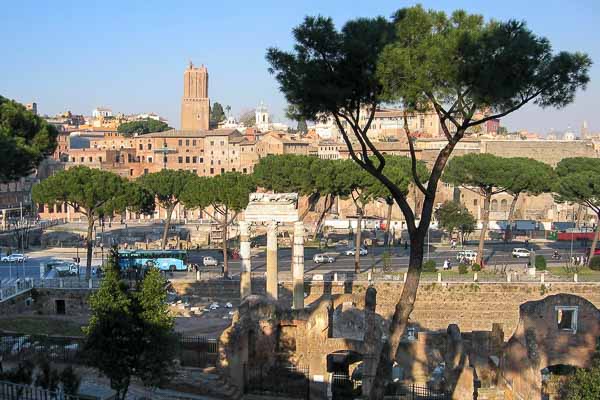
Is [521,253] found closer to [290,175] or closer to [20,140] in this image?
[290,175]

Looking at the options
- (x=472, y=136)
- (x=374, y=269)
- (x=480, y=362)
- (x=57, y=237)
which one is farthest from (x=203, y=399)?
(x=472, y=136)

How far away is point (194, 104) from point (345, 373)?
88.3 metres

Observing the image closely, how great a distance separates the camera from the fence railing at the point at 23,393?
11.5 meters

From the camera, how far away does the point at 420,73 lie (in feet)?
44.5

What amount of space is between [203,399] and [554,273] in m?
24.5

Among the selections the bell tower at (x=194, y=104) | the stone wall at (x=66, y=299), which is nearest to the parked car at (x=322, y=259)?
the stone wall at (x=66, y=299)

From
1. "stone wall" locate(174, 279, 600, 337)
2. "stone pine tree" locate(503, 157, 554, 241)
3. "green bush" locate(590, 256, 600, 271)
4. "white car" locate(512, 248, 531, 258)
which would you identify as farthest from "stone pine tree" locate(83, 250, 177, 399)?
"white car" locate(512, 248, 531, 258)

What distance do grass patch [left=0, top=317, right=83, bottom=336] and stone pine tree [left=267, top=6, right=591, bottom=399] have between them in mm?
14165

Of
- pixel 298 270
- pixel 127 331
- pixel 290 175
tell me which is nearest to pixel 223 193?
pixel 290 175

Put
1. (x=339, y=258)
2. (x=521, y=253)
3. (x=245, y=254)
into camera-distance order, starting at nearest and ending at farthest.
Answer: (x=245, y=254) < (x=339, y=258) < (x=521, y=253)

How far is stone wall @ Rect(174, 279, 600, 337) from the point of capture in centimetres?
3297

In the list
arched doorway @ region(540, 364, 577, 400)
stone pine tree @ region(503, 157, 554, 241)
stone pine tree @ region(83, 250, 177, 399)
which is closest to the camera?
stone pine tree @ region(83, 250, 177, 399)

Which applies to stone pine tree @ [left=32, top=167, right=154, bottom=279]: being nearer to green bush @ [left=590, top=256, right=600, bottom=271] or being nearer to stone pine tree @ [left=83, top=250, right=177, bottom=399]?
stone pine tree @ [left=83, top=250, right=177, bottom=399]

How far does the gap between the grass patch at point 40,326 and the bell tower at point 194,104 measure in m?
78.0
